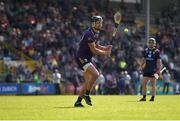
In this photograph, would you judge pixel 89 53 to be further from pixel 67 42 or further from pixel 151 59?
pixel 67 42

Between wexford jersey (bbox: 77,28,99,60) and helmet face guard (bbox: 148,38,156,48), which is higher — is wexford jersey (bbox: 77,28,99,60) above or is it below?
above

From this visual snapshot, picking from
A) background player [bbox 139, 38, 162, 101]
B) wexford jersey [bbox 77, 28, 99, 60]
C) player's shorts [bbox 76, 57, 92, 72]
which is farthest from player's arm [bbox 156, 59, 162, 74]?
player's shorts [bbox 76, 57, 92, 72]

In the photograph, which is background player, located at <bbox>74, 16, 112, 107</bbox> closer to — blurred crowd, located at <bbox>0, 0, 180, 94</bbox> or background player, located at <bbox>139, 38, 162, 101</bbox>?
background player, located at <bbox>139, 38, 162, 101</bbox>

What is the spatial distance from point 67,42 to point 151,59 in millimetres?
16564

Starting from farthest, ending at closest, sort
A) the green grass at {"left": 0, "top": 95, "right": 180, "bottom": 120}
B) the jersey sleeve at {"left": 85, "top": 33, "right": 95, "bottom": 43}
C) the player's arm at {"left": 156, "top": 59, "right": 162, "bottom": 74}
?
the player's arm at {"left": 156, "top": 59, "right": 162, "bottom": 74} → the jersey sleeve at {"left": 85, "top": 33, "right": 95, "bottom": 43} → the green grass at {"left": 0, "top": 95, "right": 180, "bottom": 120}

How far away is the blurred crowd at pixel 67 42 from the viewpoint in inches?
1469

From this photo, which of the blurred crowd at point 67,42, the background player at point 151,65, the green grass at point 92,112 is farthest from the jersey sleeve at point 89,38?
the blurred crowd at point 67,42

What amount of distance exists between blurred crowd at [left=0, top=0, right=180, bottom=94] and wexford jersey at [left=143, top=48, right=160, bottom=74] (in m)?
12.8

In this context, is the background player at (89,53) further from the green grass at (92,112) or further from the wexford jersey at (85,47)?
the green grass at (92,112)

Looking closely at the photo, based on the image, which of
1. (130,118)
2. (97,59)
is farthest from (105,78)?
(130,118)

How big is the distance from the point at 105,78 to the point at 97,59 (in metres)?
1.37

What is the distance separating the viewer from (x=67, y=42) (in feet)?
129

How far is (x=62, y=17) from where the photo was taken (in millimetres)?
41750

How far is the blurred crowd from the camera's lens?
3731cm
